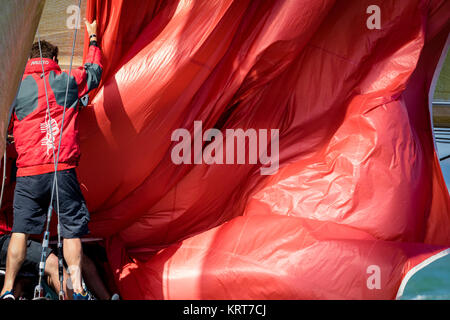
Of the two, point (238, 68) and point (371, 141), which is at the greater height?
point (238, 68)

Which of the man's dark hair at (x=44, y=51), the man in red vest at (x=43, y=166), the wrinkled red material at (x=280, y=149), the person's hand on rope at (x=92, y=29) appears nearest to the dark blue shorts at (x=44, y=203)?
the man in red vest at (x=43, y=166)

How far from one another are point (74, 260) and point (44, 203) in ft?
0.71

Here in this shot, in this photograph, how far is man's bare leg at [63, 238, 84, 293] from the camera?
1706 millimetres

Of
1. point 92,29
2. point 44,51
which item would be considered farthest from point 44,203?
point 92,29

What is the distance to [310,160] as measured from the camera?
2213mm

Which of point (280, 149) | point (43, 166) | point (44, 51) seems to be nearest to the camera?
point (43, 166)

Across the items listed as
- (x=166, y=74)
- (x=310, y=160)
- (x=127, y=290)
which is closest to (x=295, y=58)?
(x=310, y=160)

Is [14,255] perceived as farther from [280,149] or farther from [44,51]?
[280,149]

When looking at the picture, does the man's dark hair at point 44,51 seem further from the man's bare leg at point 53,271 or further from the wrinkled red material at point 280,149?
the man's bare leg at point 53,271

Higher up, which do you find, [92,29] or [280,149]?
[92,29]

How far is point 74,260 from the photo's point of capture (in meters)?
1.72

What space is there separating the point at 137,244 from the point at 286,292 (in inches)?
27.5

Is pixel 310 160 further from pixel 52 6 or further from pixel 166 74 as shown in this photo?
pixel 52 6

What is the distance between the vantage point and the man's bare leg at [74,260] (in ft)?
5.60
